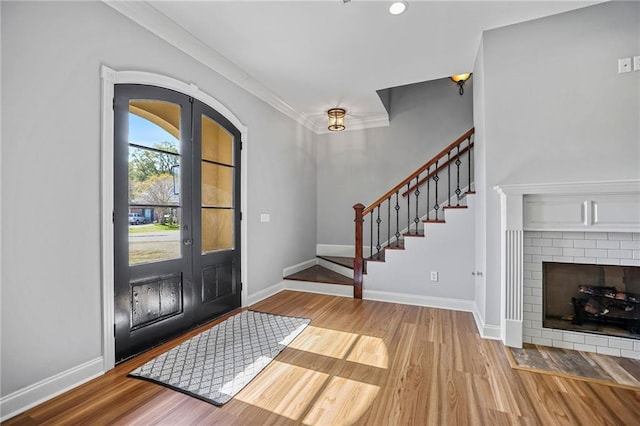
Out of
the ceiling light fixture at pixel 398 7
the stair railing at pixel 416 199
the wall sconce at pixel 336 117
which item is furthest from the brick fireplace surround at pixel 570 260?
the wall sconce at pixel 336 117

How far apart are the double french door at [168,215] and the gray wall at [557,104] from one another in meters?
2.83

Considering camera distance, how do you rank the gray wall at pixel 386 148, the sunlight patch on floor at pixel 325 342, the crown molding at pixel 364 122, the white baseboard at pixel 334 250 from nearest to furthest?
the sunlight patch on floor at pixel 325 342 → the gray wall at pixel 386 148 → the crown molding at pixel 364 122 → the white baseboard at pixel 334 250

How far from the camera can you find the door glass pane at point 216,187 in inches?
121

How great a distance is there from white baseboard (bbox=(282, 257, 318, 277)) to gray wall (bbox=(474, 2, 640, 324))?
284 centimetres

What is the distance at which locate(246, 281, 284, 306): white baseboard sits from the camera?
3.73 metres

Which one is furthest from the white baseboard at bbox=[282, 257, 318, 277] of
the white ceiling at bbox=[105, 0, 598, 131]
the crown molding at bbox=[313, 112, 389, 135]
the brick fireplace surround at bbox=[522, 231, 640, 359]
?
the brick fireplace surround at bbox=[522, 231, 640, 359]

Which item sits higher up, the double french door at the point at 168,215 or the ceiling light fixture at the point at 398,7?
the ceiling light fixture at the point at 398,7

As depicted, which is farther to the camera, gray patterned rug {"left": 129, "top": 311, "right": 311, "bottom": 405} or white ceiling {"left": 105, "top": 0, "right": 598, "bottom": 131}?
white ceiling {"left": 105, "top": 0, "right": 598, "bottom": 131}

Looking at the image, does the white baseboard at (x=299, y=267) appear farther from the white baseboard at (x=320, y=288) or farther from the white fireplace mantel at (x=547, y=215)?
the white fireplace mantel at (x=547, y=215)

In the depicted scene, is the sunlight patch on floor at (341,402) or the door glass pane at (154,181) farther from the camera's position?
the door glass pane at (154,181)

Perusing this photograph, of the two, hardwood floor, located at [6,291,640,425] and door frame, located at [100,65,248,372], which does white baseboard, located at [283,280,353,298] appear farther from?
door frame, located at [100,65,248,372]

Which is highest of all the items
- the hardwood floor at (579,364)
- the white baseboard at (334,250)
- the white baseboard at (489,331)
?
the white baseboard at (334,250)

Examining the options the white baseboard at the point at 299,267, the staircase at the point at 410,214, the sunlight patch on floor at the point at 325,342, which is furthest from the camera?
the white baseboard at the point at 299,267

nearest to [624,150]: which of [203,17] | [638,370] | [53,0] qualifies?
[638,370]
